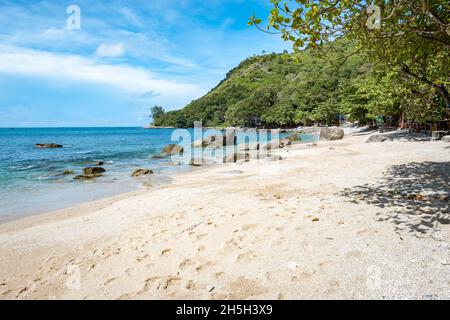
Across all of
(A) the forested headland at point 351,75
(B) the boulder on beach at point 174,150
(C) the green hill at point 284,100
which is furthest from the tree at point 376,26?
(C) the green hill at point 284,100

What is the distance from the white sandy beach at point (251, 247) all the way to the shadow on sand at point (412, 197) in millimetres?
27

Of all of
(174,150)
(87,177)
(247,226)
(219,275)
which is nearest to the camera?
(219,275)

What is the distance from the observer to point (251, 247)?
17.3 ft

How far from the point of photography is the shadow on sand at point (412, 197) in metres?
5.65

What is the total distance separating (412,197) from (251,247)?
4.94 metres

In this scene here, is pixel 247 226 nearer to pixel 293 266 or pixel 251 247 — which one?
pixel 251 247

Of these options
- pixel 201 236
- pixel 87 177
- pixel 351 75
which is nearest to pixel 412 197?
pixel 201 236

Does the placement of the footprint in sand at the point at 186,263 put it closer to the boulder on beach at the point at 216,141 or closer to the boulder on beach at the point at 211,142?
the boulder on beach at the point at 216,141

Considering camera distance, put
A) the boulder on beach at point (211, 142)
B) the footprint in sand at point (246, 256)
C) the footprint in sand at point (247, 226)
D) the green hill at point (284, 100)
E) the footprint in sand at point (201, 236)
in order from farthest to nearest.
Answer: the green hill at point (284, 100)
the boulder on beach at point (211, 142)
the footprint in sand at point (247, 226)
the footprint in sand at point (201, 236)
the footprint in sand at point (246, 256)

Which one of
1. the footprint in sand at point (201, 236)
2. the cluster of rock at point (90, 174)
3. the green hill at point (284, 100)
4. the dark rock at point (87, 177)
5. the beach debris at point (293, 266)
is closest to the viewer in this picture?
the beach debris at point (293, 266)
